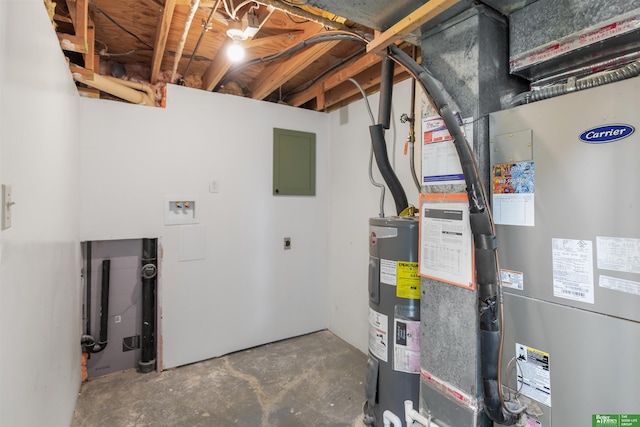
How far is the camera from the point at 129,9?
2082mm

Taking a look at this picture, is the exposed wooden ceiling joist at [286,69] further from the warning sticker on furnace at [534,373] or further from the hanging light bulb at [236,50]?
the warning sticker on furnace at [534,373]

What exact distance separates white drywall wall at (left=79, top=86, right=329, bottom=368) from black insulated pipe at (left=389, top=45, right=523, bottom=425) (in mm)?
2150

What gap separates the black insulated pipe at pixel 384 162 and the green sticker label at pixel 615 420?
1339mm

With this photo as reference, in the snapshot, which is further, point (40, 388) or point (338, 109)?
point (338, 109)

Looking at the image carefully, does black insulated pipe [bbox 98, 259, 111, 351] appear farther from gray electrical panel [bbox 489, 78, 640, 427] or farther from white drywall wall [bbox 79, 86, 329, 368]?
gray electrical panel [bbox 489, 78, 640, 427]

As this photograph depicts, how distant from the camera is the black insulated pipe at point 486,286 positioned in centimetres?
112

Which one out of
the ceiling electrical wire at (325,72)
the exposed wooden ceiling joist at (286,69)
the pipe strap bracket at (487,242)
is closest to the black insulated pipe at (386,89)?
the exposed wooden ceiling joist at (286,69)

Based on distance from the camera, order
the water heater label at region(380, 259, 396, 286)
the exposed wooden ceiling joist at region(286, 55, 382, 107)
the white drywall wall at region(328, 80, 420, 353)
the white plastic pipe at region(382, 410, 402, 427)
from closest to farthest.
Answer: the white plastic pipe at region(382, 410, 402, 427)
the water heater label at region(380, 259, 396, 286)
the exposed wooden ceiling joist at region(286, 55, 382, 107)
the white drywall wall at region(328, 80, 420, 353)

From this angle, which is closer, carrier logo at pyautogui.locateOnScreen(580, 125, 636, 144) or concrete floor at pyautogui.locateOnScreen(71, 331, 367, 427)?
carrier logo at pyautogui.locateOnScreen(580, 125, 636, 144)

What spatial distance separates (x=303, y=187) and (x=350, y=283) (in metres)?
1.10

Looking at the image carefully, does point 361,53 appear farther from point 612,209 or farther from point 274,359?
point 274,359

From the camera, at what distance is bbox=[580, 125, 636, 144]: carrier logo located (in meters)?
0.89

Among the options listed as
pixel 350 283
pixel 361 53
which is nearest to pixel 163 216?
pixel 350 283

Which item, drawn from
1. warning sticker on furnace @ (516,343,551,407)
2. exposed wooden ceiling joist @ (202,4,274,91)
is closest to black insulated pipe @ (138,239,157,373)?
exposed wooden ceiling joist @ (202,4,274,91)
